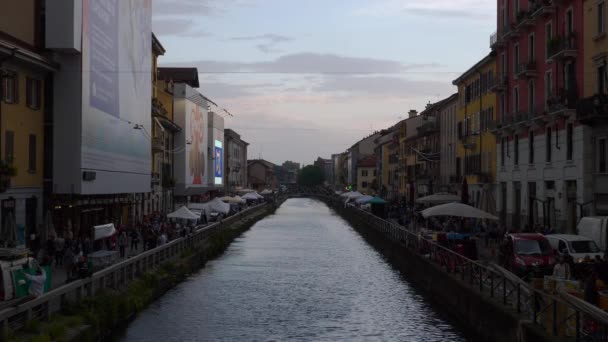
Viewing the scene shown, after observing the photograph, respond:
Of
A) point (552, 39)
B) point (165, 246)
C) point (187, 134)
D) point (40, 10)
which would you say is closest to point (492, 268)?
point (165, 246)

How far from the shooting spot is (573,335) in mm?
15070

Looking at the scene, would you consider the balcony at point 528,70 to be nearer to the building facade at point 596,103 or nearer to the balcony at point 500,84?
the balcony at point 500,84

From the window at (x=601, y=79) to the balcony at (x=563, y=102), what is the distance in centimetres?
186

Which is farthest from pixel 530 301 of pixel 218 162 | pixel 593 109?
pixel 218 162

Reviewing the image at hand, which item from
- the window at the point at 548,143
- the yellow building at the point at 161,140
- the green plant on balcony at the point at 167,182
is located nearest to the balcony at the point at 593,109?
the window at the point at 548,143

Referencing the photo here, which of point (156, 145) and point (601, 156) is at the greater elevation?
point (156, 145)

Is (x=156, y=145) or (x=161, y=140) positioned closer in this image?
(x=156, y=145)

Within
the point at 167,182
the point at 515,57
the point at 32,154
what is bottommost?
the point at 167,182

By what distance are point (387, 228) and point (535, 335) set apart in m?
38.8

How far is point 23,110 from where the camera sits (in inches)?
1448

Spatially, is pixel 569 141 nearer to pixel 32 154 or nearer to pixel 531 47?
pixel 531 47

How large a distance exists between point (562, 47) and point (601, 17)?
12.4ft

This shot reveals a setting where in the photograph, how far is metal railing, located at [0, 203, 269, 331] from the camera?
16.9m

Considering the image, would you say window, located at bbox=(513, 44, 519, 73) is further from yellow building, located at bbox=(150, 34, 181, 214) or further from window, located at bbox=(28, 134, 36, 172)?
window, located at bbox=(28, 134, 36, 172)
